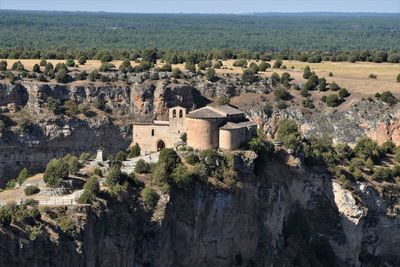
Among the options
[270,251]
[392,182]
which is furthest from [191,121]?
[392,182]

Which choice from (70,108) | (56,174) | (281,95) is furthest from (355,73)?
(56,174)

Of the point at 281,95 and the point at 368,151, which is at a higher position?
the point at 368,151

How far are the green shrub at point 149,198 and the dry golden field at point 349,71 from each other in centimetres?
3890

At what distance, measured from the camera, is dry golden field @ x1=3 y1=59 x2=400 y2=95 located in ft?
277

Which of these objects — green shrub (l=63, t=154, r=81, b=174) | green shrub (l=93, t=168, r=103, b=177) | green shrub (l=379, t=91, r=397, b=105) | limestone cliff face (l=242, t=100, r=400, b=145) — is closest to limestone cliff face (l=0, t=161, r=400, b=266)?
green shrub (l=93, t=168, r=103, b=177)

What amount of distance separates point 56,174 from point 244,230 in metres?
11.2

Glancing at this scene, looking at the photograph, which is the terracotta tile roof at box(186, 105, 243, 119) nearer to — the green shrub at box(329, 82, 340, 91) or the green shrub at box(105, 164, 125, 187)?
the green shrub at box(105, 164, 125, 187)

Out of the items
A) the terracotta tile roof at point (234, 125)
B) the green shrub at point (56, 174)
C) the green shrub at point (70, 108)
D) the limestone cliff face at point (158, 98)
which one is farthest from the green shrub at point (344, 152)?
the green shrub at point (56, 174)

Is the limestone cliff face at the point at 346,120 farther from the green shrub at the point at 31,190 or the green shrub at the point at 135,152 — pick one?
the green shrub at the point at 31,190

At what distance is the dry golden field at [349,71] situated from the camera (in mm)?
84375

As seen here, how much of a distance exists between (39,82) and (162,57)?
26.7 metres

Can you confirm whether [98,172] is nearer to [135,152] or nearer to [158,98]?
[135,152]

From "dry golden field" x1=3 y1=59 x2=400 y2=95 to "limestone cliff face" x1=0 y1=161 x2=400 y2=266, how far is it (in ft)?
84.4

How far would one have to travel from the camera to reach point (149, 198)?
4441 centimetres
